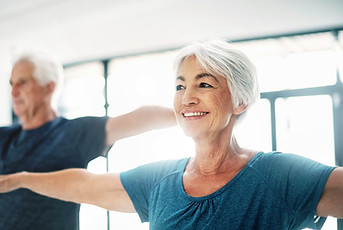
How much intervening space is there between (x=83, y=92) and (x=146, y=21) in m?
1.76

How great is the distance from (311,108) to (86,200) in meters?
→ 2.73

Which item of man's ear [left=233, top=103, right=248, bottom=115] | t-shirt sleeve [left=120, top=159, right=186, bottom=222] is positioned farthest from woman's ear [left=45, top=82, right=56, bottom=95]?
man's ear [left=233, top=103, right=248, bottom=115]

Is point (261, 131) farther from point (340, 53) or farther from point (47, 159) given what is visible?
point (47, 159)

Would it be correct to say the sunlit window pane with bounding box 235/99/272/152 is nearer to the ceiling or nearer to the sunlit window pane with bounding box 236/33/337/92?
the sunlit window pane with bounding box 236/33/337/92

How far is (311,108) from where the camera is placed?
331 centimetres

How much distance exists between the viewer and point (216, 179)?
112 cm

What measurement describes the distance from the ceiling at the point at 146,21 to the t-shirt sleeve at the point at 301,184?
2.55 m

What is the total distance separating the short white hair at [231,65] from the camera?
3.59 feet

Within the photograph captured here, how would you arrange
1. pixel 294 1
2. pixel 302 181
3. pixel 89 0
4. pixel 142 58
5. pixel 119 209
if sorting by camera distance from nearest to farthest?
pixel 302 181, pixel 119 209, pixel 294 1, pixel 89 0, pixel 142 58

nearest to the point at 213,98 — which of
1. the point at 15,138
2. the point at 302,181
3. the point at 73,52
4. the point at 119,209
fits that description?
the point at 302,181

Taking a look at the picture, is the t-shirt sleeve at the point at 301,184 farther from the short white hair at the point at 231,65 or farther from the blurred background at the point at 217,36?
the blurred background at the point at 217,36

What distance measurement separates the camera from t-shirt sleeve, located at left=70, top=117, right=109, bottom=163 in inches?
58.4

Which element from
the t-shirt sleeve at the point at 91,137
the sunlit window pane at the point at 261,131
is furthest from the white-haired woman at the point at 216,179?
the sunlit window pane at the point at 261,131

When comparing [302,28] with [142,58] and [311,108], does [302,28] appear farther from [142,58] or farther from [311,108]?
[142,58]
